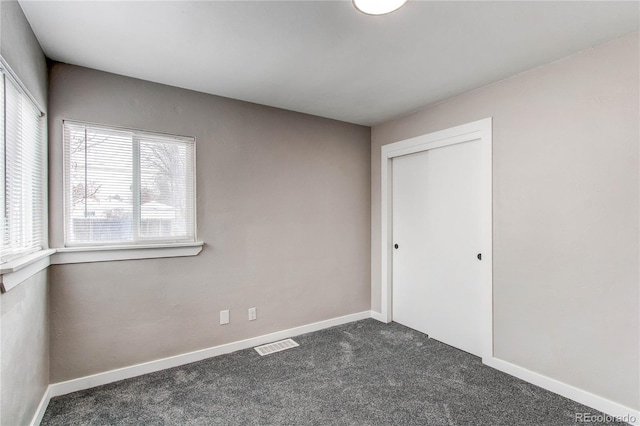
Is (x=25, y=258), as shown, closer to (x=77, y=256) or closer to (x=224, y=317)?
(x=77, y=256)

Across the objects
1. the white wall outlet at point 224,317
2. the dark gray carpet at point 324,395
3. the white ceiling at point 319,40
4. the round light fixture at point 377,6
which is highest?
the white ceiling at point 319,40

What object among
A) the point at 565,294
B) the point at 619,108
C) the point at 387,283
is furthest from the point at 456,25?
the point at 387,283

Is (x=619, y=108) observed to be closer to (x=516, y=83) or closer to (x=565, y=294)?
(x=516, y=83)

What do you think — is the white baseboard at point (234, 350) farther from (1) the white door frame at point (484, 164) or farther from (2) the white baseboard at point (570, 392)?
(1) the white door frame at point (484, 164)

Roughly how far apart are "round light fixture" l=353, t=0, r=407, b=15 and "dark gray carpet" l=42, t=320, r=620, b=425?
2392mm

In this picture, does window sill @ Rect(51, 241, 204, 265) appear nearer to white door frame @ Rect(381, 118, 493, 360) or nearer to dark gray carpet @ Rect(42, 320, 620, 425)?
dark gray carpet @ Rect(42, 320, 620, 425)

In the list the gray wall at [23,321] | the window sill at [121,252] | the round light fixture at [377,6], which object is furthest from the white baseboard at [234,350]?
the round light fixture at [377,6]

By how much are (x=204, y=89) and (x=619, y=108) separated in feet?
10.00

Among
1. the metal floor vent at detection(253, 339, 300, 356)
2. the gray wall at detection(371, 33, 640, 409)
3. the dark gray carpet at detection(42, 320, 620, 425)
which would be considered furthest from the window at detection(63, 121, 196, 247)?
the gray wall at detection(371, 33, 640, 409)

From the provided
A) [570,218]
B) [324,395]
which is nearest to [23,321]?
[324,395]

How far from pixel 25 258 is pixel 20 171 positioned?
20.1 inches

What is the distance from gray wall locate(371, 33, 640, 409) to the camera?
1.98 metres

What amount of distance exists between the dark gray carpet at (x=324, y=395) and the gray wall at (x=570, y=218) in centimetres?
34

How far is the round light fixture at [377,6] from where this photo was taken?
5.21 ft
